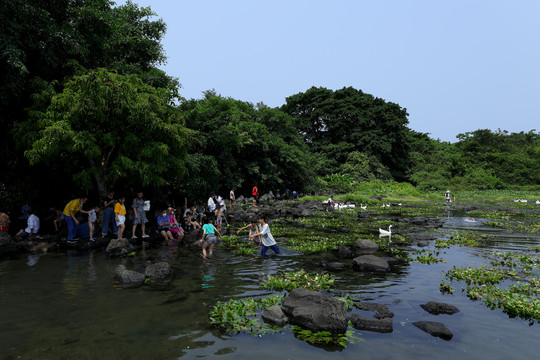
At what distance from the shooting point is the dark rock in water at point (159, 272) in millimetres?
10070

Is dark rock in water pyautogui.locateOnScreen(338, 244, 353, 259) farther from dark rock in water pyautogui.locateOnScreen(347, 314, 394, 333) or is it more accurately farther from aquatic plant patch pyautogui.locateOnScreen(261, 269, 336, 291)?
dark rock in water pyautogui.locateOnScreen(347, 314, 394, 333)

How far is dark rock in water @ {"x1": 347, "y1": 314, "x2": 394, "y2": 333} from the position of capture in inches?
265

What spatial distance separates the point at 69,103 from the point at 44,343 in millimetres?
11140

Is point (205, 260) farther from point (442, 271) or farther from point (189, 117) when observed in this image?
point (189, 117)

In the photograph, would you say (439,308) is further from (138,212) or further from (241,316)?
(138,212)

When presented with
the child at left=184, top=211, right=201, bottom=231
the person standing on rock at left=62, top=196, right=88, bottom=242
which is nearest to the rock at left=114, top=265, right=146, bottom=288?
the person standing on rock at left=62, top=196, right=88, bottom=242

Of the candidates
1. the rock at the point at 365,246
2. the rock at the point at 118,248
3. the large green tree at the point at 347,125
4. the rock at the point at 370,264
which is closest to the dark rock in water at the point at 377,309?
the rock at the point at 370,264

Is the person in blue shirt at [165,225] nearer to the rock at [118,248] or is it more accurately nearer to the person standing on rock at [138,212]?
the person standing on rock at [138,212]

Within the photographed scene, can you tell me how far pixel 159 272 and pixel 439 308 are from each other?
25.9ft

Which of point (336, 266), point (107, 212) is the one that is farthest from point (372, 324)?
point (107, 212)

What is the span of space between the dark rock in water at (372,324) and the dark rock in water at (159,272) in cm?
595

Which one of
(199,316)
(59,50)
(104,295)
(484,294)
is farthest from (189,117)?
(484,294)

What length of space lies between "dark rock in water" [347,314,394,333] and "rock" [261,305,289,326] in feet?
4.87

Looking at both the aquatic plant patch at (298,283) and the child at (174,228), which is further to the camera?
the child at (174,228)
